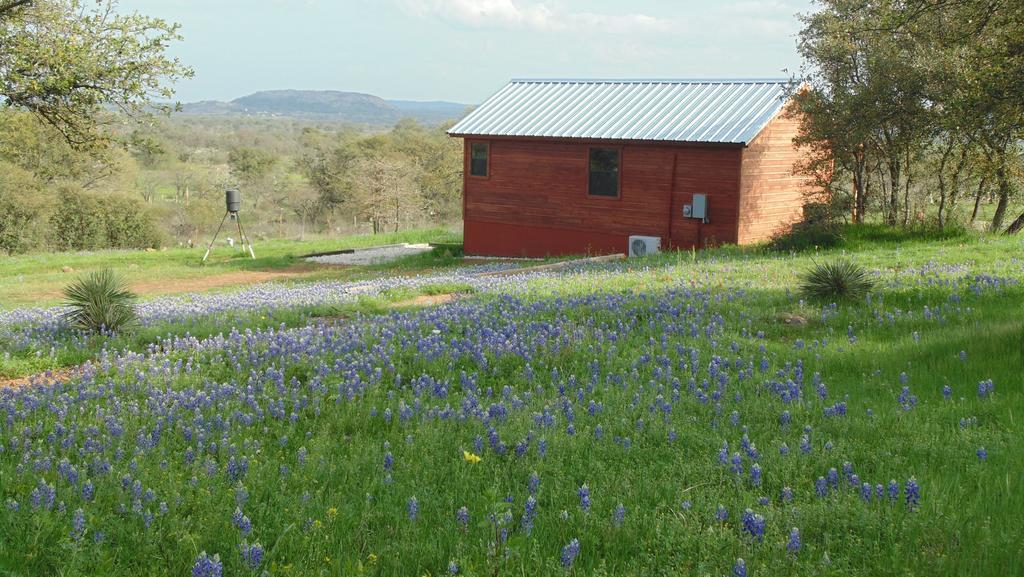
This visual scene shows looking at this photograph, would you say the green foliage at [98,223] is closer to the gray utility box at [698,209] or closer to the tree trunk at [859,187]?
the gray utility box at [698,209]

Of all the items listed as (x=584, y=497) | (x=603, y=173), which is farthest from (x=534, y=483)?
(x=603, y=173)

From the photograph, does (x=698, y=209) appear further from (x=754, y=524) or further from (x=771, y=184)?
(x=754, y=524)

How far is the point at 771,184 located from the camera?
26.4 m

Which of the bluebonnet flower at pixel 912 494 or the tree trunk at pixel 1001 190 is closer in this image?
the bluebonnet flower at pixel 912 494

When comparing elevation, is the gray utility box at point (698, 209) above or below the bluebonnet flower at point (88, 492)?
above

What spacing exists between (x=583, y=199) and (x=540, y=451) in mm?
23561

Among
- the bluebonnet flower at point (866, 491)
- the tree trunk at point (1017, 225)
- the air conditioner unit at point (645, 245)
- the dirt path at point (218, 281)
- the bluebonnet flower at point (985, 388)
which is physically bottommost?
the dirt path at point (218, 281)

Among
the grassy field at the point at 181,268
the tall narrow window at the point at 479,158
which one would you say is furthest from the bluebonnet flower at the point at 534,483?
the tall narrow window at the point at 479,158

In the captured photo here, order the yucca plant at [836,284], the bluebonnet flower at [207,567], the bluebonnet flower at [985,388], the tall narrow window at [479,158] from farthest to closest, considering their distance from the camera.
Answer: the tall narrow window at [479,158]
the yucca plant at [836,284]
the bluebonnet flower at [985,388]
the bluebonnet flower at [207,567]

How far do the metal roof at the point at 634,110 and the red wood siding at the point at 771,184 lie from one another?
904 millimetres

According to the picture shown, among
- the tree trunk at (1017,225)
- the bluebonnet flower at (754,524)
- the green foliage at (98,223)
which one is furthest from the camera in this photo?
the green foliage at (98,223)

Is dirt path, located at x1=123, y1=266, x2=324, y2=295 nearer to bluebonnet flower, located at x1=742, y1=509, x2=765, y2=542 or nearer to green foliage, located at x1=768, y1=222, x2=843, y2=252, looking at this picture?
green foliage, located at x1=768, y1=222, x2=843, y2=252

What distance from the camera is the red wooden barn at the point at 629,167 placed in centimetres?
2519

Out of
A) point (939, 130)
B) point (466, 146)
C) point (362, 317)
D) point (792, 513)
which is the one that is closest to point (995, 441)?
point (792, 513)
